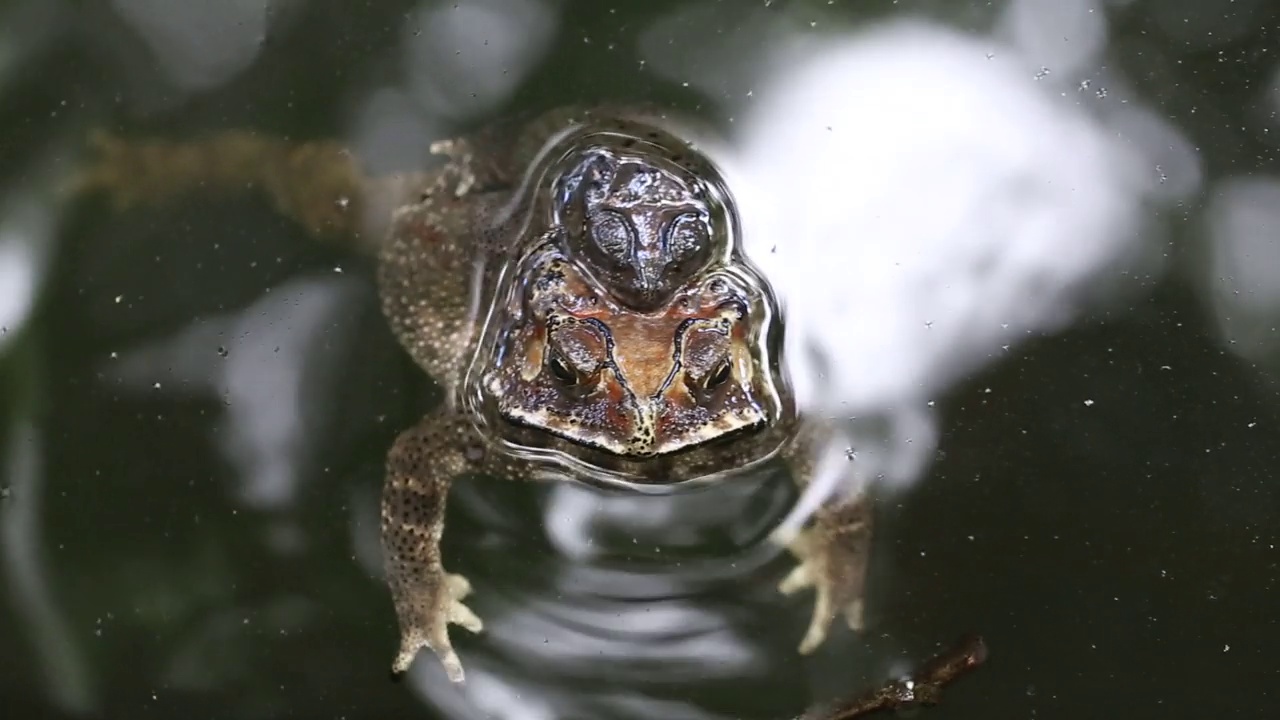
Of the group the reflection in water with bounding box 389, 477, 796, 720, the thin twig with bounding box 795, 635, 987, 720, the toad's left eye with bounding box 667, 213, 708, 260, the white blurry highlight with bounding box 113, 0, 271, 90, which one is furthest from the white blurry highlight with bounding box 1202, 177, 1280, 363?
the white blurry highlight with bounding box 113, 0, 271, 90

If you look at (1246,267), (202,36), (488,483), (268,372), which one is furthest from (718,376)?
(202,36)

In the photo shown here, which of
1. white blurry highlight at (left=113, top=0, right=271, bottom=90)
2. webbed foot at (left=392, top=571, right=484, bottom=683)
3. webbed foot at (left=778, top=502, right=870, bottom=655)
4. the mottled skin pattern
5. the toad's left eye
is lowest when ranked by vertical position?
webbed foot at (left=392, top=571, right=484, bottom=683)

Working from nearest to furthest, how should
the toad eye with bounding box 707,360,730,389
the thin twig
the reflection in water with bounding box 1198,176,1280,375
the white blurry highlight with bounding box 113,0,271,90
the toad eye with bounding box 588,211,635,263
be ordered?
the toad eye with bounding box 707,360,730,389 → the toad eye with bounding box 588,211,635,263 → the thin twig → the reflection in water with bounding box 1198,176,1280,375 → the white blurry highlight with bounding box 113,0,271,90

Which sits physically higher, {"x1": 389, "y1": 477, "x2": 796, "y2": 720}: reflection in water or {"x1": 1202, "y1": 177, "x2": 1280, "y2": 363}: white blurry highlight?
{"x1": 1202, "y1": 177, "x2": 1280, "y2": 363}: white blurry highlight

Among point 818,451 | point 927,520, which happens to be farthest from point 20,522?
point 927,520

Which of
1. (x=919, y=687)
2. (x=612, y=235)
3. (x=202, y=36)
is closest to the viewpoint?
(x=612, y=235)

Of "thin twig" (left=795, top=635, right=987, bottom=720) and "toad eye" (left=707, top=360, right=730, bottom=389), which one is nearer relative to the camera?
"toad eye" (left=707, top=360, right=730, bottom=389)

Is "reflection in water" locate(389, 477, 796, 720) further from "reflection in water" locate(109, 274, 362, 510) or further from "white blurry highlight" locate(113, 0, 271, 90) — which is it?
"white blurry highlight" locate(113, 0, 271, 90)

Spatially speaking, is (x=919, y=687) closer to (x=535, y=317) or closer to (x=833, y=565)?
(x=833, y=565)

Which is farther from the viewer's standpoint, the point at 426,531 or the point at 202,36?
the point at 202,36
